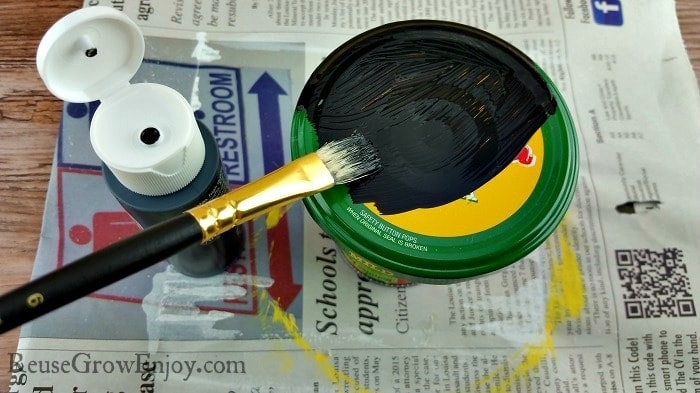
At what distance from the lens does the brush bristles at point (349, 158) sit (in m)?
0.39

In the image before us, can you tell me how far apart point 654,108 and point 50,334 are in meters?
0.53

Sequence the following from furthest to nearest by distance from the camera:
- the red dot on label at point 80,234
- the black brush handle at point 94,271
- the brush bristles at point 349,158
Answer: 1. the red dot on label at point 80,234
2. the brush bristles at point 349,158
3. the black brush handle at point 94,271

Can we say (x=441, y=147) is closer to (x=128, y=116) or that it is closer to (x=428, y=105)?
(x=428, y=105)

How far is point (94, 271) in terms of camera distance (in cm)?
30

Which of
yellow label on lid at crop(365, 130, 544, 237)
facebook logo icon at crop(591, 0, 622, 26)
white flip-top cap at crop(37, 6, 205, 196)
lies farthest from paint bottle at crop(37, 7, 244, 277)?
facebook logo icon at crop(591, 0, 622, 26)

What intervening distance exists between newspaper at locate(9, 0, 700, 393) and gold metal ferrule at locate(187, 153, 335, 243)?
5.6 inches

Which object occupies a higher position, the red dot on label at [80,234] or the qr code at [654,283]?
the red dot on label at [80,234]

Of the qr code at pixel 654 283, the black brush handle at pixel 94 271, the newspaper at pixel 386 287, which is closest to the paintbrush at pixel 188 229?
the black brush handle at pixel 94 271

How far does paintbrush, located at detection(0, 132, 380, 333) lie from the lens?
0.29m

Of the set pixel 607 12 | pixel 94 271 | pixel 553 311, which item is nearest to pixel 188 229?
pixel 94 271

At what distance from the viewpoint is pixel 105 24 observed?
349 mm

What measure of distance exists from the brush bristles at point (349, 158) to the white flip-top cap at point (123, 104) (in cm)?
8

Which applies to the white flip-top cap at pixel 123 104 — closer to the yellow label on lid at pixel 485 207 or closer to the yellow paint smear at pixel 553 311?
the yellow label on lid at pixel 485 207

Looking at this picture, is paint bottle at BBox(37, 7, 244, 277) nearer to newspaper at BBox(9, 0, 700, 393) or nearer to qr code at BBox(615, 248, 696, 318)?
newspaper at BBox(9, 0, 700, 393)
